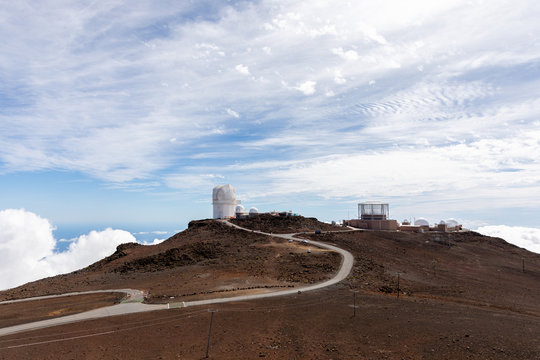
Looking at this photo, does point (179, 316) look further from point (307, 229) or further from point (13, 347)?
point (307, 229)

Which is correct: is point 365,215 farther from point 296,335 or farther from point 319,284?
point 296,335

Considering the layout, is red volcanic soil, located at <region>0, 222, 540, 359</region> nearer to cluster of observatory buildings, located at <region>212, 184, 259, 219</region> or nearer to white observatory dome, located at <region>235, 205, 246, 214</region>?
cluster of observatory buildings, located at <region>212, 184, 259, 219</region>

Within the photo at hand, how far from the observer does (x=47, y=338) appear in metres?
19.6

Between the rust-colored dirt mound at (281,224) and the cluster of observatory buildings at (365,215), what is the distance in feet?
15.2

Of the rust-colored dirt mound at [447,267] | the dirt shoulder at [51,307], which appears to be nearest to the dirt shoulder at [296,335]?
the dirt shoulder at [51,307]

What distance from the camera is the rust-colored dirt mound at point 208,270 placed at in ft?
105

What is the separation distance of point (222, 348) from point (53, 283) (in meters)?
35.4

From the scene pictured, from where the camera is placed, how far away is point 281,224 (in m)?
63.0

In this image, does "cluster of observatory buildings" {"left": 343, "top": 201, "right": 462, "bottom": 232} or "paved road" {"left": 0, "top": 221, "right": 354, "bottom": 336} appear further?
"cluster of observatory buildings" {"left": 343, "top": 201, "right": 462, "bottom": 232}

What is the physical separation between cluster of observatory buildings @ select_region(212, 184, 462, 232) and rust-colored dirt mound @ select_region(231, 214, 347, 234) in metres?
4.62

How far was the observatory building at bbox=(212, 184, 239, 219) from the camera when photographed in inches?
3127

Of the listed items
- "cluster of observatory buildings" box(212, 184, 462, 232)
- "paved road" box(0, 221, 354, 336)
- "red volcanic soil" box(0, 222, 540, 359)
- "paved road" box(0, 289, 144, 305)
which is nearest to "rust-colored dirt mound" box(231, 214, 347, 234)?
"cluster of observatory buildings" box(212, 184, 462, 232)

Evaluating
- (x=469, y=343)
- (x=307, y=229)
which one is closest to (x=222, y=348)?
(x=469, y=343)

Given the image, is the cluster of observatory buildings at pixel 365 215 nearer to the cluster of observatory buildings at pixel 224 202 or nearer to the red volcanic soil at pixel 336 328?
the cluster of observatory buildings at pixel 224 202
